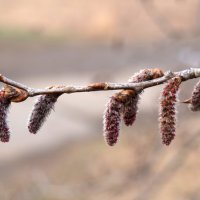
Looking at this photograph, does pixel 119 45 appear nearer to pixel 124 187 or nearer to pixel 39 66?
pixel 124 187

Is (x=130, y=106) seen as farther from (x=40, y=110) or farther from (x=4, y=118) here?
(x=4, y=118)

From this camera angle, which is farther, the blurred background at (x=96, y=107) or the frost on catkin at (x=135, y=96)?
the blurred background at (x=96, y=107)

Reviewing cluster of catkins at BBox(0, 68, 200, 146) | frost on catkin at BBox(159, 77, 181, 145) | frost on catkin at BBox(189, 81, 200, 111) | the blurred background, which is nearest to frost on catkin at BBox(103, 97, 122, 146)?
cluster of catkins at BBox(0, 68, 200, 146)

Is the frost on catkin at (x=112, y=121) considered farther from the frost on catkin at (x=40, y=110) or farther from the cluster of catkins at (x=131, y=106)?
the frost on catkin at (x=40, y=110)

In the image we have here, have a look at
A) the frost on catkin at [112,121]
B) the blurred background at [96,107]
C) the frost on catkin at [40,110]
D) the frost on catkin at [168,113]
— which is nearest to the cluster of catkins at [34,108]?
the frost on catkin at [40,110]

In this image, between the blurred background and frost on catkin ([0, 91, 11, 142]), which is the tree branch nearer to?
frost on catkin ([0, 91, 11, 142])

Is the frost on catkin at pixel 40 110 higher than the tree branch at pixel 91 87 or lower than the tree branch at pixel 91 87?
lower

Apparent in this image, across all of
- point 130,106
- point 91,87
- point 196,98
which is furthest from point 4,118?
point 196,98
